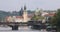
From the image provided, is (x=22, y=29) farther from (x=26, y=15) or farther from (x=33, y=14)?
(x=26, y=15)

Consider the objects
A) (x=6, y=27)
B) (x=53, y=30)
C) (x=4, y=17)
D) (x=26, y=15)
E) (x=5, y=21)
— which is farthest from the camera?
(x=26, y=15)

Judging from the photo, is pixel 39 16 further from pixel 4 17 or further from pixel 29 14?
pixel 4 17

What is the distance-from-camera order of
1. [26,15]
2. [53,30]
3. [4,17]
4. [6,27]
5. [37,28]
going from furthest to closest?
[26,15] < [4,17] < [6,27] < [37,28] < [53,30]

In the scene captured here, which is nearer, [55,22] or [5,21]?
Answer: [55,22]

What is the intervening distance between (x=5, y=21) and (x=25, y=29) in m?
1.15

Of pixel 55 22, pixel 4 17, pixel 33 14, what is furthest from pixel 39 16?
pixel 55 22

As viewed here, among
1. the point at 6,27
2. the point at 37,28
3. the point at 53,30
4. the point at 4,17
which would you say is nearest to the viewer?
the point at 53,30

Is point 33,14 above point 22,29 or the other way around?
above

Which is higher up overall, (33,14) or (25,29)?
(33,14)

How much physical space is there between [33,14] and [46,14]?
77cm

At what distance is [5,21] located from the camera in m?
9.64

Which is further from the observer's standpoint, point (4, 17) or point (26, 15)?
point (26, 15)

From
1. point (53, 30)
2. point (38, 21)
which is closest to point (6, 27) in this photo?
point (38, 21)

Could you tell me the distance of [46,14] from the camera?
10.6m
